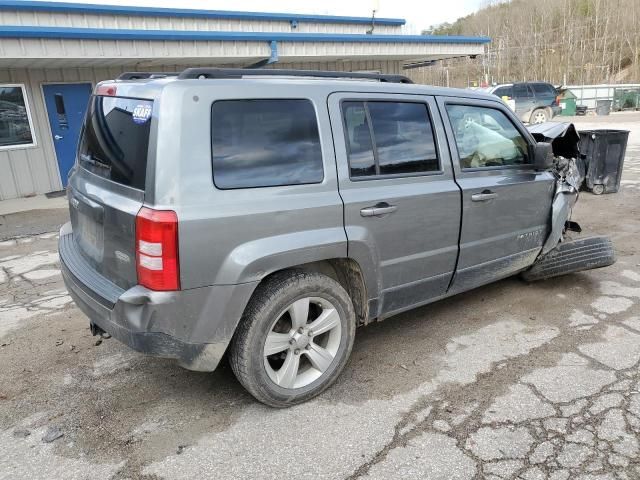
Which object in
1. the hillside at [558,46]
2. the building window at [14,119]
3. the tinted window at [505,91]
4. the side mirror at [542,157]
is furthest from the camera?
the hillside at [558,46]

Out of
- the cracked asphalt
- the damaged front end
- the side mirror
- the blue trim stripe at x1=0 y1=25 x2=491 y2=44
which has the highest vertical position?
the blue trim stripe at x1=0 y1=25 x2=491 y2=44

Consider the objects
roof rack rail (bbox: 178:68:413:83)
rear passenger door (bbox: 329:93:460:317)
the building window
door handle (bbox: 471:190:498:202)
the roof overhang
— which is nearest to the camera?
roof rack rail (bbox: 178:68:413:83)

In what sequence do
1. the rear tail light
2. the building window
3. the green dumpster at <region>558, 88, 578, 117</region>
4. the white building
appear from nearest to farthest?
1. the rear tail light
2. the white building
3. the building window
4. the green dumpster at <region>558, 88, 578, 117</region>

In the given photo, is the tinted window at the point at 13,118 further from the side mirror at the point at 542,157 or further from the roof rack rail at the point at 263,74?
the side mirror at the point at 542,157

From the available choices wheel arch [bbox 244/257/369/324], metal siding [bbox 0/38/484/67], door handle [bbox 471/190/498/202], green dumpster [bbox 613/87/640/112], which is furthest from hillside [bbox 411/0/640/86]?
wheel arch [bbox 244/257/369/324]

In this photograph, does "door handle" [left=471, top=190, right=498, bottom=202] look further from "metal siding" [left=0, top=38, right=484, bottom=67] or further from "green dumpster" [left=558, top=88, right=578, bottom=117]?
"green dumpster" [left=558, top=88, right=578, bottom=117]

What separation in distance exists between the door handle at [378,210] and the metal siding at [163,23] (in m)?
10.6

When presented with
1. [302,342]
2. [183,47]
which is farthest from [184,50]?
[302,342]

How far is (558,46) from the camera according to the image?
54.0 metres

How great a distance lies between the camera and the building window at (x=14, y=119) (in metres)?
9.73

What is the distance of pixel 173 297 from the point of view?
2477mm

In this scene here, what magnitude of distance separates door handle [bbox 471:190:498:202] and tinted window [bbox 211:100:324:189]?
4.32 ft

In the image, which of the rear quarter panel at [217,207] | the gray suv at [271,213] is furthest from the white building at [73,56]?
the rear quarter panel at [217,207]

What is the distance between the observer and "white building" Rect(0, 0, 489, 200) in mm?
8852
